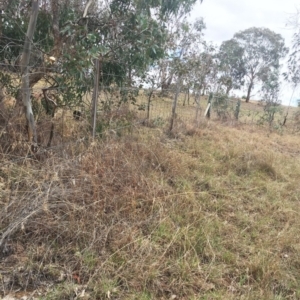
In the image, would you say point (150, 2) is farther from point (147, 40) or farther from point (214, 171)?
point (214, 171)

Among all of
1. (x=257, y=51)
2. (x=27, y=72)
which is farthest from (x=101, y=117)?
(x=257, y=51)

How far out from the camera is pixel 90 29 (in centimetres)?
334

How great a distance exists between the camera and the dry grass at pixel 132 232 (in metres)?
1.65

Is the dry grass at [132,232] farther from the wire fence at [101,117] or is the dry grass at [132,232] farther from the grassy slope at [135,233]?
the wire fence at [101,117]

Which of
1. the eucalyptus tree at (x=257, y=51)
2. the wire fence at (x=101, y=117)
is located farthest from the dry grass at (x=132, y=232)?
the eucalyptus tree at (x=257, y=51)

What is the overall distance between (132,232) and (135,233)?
0.04 metres

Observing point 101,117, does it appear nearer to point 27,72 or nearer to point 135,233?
point 27,72

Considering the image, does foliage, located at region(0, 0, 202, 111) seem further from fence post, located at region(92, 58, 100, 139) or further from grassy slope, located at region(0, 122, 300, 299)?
grassy slope, located at region(0, 122, 300, 299)

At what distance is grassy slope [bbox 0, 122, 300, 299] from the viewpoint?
1.65 m

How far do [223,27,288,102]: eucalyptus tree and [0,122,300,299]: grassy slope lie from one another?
74.6 ft

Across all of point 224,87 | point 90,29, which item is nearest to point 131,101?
point 90,29

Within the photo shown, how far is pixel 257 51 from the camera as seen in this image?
2397cm

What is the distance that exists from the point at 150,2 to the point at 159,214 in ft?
9.13

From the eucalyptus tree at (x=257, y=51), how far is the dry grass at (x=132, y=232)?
892 inches
